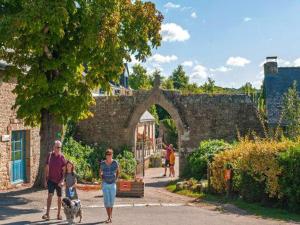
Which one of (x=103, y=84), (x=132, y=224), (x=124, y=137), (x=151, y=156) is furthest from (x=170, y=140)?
(x=132, y=224)

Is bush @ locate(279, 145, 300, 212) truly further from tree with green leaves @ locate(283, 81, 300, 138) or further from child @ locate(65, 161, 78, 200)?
tree with green leaves @ locate(283, 81, 300, 138)

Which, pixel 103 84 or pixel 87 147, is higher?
pixel 103 84

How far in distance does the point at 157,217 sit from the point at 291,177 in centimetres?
405

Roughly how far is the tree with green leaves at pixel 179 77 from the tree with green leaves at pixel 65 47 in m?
50.6

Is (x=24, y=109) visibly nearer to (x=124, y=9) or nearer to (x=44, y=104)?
(x=44, y=104)

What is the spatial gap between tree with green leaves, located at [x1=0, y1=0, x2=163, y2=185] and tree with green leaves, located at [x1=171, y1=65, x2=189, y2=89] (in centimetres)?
5059

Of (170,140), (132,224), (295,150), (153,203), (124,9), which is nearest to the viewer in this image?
(132,224)

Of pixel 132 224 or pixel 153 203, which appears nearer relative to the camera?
pixel 132 224

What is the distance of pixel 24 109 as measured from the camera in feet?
49.1

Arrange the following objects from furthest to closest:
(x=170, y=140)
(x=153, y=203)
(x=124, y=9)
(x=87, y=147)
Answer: (x=170, y=140), (x=87, y=147), (x=124, y=9), (x=153, y=203)

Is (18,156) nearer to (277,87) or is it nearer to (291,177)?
(291,177)

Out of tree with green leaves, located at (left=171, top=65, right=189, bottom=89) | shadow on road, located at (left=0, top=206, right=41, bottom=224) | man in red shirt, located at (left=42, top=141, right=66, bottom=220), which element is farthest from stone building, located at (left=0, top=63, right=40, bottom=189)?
tree with green leaves, located at (left=171, top=65, right=189, bottom=89)

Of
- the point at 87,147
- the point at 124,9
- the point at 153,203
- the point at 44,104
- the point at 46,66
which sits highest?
the point at 124,9

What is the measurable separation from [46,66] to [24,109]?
5.34 ft
